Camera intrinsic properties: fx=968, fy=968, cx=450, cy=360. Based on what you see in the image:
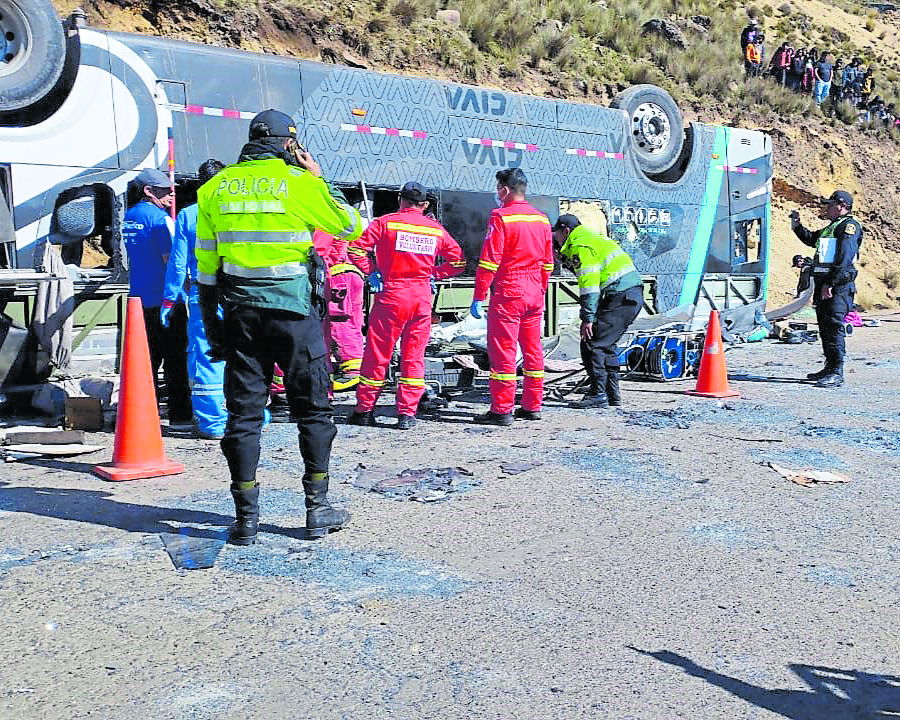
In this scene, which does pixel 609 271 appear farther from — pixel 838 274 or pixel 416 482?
pixel 416 482

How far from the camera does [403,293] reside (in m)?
7.23

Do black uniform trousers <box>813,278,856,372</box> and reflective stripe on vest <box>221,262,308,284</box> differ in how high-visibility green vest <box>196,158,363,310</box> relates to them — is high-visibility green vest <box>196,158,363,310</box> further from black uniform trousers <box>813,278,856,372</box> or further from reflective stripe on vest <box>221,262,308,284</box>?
black uniform trousers <box>813,278,856,372</box>

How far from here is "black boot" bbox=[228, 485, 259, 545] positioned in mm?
4242

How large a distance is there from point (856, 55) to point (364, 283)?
38725mm

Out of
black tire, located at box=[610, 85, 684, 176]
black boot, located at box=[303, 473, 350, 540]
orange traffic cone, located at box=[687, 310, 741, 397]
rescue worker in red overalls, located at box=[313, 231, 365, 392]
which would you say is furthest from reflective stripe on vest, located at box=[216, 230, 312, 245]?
black tire, located at box=[610, 85, 684, 176]

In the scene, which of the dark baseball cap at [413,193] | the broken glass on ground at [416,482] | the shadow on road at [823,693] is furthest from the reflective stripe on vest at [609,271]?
the shadow on road at [823,693]

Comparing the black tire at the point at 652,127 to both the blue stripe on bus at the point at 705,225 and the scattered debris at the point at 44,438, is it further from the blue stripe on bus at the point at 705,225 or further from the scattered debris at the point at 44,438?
the scattered debris at the point at 44,438

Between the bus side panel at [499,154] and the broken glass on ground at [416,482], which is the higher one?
the bus side panel at [499,154]

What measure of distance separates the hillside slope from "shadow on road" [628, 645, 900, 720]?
1559 centimetres

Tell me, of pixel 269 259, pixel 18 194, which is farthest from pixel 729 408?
pixel 18 194

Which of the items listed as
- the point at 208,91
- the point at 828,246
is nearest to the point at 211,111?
the point at 208,91

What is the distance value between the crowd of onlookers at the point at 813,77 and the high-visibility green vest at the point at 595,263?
24833 mm

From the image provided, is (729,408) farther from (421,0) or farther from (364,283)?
(421,0)

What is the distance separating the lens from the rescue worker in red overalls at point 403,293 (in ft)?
23.7
